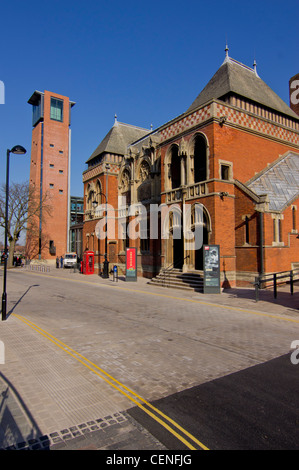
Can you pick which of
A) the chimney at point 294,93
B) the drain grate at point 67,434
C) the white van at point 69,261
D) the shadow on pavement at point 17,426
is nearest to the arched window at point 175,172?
the shadow on pavement at point 17,426

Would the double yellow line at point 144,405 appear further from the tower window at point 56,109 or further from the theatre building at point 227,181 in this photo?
the tower window at point 56,109

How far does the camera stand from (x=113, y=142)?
3403 cm

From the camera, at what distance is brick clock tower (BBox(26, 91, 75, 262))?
51750mm

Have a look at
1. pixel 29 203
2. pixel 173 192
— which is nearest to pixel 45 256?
pixel 29 203

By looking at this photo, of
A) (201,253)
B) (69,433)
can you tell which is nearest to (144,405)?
(69,433)

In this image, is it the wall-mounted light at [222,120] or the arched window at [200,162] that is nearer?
the wall-mounted light at [222,120]

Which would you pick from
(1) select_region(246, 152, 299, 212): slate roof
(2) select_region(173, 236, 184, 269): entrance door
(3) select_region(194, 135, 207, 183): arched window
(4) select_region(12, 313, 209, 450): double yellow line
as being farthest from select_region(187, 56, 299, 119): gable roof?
(4) select_region(12, 313, 209, 450): double yellow line

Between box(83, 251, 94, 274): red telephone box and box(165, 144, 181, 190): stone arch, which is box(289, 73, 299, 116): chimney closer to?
box(165, 144, 181, 190): stone arch

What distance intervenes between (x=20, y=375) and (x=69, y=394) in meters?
1.38

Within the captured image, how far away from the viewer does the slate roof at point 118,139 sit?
33.4 metres

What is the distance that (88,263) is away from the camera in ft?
104

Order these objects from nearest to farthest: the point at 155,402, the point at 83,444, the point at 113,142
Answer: the point at 83,444 < the point at 155,402 < the point at 113,142

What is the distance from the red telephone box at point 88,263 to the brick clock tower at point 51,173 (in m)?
21.4

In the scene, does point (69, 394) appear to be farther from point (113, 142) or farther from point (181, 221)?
point (113, 142)
